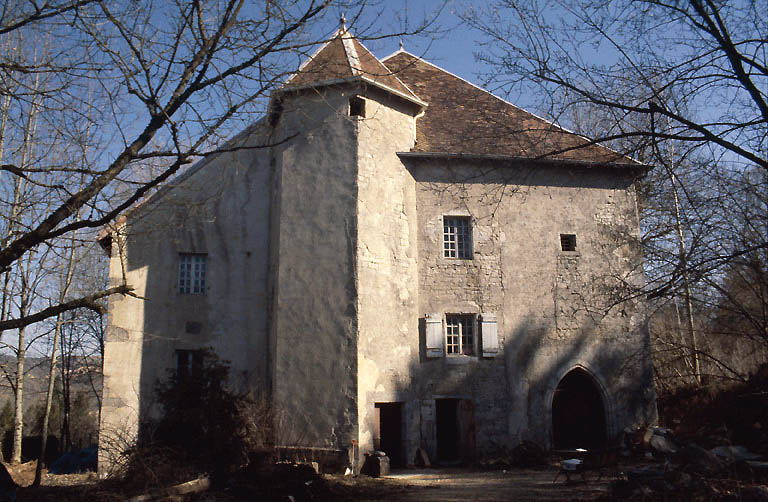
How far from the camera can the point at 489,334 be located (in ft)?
47.1

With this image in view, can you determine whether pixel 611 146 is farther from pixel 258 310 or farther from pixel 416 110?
pixel 258 310

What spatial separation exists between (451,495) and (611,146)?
9.44 m

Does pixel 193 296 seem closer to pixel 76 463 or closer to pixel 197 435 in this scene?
pixel 197 435

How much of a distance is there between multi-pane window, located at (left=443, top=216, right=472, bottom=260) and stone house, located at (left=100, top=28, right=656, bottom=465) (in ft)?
0.12

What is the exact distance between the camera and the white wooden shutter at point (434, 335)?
13984 millimetres

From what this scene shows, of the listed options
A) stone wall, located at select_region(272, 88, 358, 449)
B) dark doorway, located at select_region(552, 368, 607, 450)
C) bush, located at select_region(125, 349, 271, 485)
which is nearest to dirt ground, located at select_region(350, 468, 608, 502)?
stone wall, located at select_region(272, 88, 358, 449)

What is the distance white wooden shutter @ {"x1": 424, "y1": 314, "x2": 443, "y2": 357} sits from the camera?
45.9 ft

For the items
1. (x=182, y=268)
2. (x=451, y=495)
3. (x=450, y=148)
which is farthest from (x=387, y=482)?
(x=450, y=148)

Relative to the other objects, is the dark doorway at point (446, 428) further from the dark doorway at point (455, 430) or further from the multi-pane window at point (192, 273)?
the multi-pane window at point (192, 273)

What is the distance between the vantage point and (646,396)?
1507 centimetres

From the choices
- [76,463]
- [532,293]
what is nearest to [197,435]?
[532,293]

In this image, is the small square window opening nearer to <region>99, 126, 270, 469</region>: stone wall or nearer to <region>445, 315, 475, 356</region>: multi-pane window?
<region>99, 126, 270, 469</region>: stone wall

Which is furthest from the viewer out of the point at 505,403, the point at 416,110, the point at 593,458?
the point at 416,110

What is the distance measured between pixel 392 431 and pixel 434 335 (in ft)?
9.13
